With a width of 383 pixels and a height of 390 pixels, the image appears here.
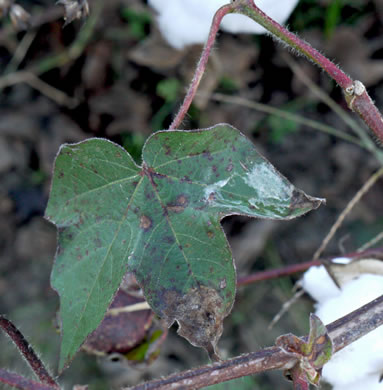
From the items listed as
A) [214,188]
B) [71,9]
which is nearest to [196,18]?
[71,9]

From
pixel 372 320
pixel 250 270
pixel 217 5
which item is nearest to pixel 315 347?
pixel 372 320

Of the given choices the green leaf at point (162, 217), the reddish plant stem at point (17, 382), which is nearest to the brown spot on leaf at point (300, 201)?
the green leaf at point (162, 217)

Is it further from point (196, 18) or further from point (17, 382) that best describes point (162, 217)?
point (196, 18)

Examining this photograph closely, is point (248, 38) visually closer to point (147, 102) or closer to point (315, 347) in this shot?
point (147, 102)

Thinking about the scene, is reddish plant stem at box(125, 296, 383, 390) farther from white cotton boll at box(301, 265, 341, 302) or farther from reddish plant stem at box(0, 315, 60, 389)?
white cotton boll at box(301, 265, 341, 302)

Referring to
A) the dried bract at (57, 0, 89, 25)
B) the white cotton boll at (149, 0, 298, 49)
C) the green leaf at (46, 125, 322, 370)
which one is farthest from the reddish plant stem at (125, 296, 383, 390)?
the white cotton boll at (149, 0, 298, 49)

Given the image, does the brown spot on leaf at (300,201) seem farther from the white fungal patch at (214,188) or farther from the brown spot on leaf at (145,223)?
the brown spot on leaf at (145,223)

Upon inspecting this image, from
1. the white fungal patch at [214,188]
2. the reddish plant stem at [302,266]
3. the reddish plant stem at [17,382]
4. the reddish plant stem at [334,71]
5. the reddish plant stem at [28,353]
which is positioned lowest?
the reddish plant stem at [28,353]
